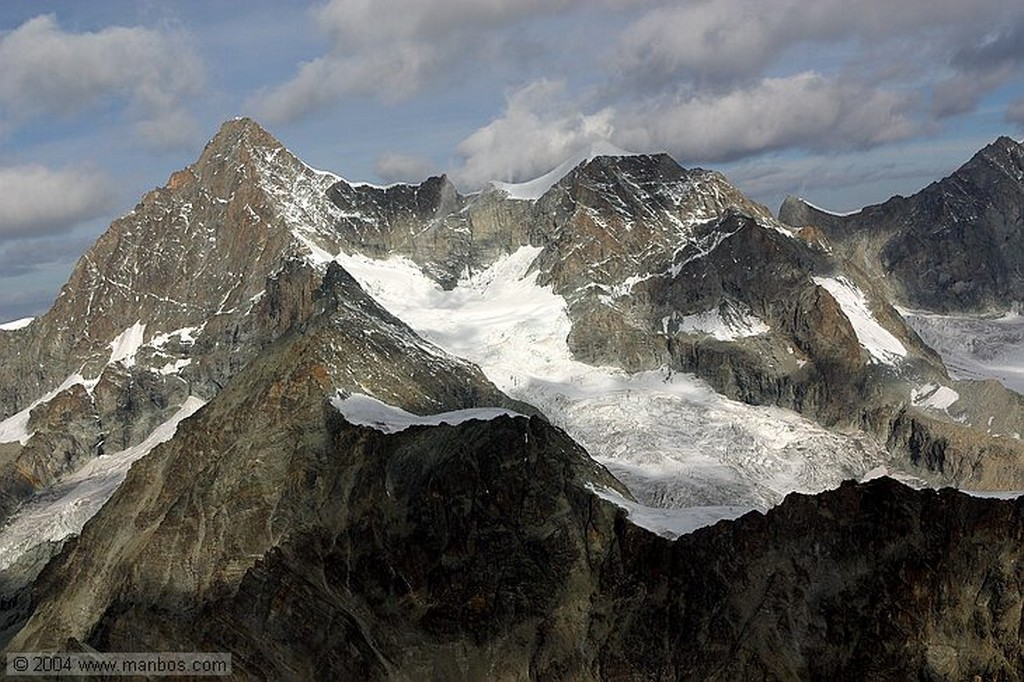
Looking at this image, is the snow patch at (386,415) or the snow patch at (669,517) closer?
the snow patch at (669,517)

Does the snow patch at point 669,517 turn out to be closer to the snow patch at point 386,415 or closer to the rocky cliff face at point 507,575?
the rocky cliff face at point 507,575

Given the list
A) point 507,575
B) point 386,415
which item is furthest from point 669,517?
point 386,415

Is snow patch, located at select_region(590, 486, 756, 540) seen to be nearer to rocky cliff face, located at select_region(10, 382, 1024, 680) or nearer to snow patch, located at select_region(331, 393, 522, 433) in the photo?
rocky cliff face, located at select_region(10, 382, 1024, 680)

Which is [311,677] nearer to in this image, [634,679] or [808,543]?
[634,679]

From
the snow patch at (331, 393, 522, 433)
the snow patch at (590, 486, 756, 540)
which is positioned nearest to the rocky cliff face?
the snow patch at (590, 486, 756, 540)

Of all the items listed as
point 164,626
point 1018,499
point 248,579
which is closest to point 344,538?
point 248,579

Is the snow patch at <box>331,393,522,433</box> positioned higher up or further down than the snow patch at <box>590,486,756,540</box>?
higher up

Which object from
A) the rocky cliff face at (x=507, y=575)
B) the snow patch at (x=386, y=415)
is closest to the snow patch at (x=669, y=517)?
the rocky cliff face at (x=507, y=575)

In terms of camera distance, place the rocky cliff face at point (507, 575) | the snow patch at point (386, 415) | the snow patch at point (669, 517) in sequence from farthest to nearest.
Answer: the snow patch at point (386, 415) → the snow patch at point (669, 517) → the rocky cliff face at point (507, 575)

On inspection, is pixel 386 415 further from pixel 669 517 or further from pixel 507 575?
pixel 669 517
